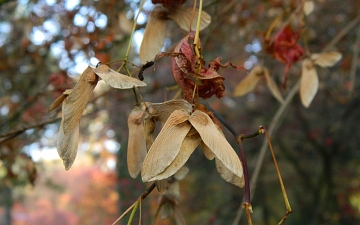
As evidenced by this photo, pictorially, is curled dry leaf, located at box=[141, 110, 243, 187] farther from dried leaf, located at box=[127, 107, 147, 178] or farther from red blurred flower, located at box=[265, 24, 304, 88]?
red blurred flower, located at box=[265, 24, 304, 88]

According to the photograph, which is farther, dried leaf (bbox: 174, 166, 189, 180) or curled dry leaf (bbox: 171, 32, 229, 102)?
dried leaf (bbox: 174, 166, 189, 180)

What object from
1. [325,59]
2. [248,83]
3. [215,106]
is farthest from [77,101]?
[215,106]

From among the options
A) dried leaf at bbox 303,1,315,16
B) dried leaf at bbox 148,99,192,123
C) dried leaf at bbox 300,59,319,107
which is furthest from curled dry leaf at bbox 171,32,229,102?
dried leaf at bbox 303,1,315,16

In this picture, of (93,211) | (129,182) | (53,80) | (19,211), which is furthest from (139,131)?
(19,211)

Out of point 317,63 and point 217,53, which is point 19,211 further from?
point 317,63

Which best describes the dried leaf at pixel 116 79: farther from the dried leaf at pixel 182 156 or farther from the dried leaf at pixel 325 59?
the dried leaf at pixel 325 59

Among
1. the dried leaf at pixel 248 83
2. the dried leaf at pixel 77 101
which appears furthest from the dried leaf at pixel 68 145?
the dried leaf at pixel 248 83
